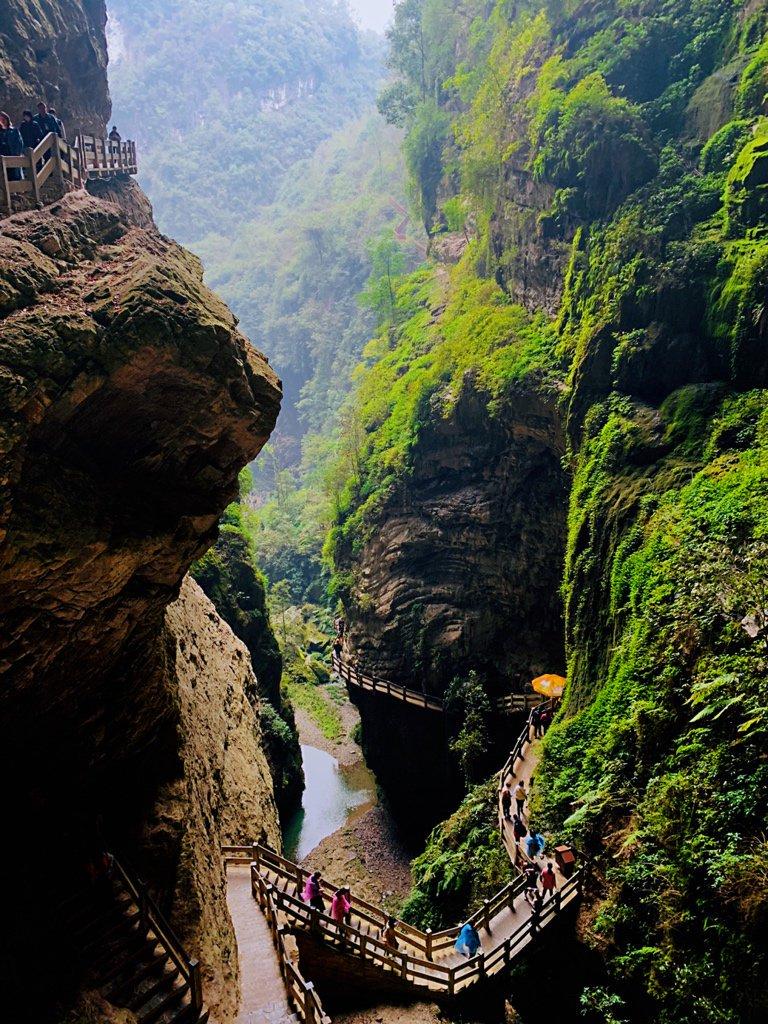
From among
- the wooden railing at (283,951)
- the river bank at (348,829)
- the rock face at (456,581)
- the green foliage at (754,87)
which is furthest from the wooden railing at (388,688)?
the green foliage at (754,87)

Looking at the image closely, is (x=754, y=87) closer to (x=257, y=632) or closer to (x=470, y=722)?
(x=470, y=722)

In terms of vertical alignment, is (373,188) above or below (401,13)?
above

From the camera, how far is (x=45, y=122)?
1331cm

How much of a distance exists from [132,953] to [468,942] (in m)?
6.87

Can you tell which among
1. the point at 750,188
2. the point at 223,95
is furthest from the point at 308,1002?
the point at 223,95

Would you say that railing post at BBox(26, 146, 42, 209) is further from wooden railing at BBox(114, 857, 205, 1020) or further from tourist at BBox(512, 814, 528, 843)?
tourist at BBox(512, 814, 528, 843)

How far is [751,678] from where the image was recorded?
1159 centimetres

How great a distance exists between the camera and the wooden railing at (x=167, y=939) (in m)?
9.73

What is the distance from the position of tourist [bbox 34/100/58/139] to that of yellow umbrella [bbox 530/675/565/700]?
765 inches

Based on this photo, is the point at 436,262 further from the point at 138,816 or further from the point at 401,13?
the point at 138,816

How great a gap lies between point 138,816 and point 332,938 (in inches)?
183

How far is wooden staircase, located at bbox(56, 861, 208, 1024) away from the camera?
961cm

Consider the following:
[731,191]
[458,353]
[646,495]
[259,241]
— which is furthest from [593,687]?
[259,241]

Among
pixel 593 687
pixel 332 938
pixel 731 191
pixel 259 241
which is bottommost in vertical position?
pixel 332 938
